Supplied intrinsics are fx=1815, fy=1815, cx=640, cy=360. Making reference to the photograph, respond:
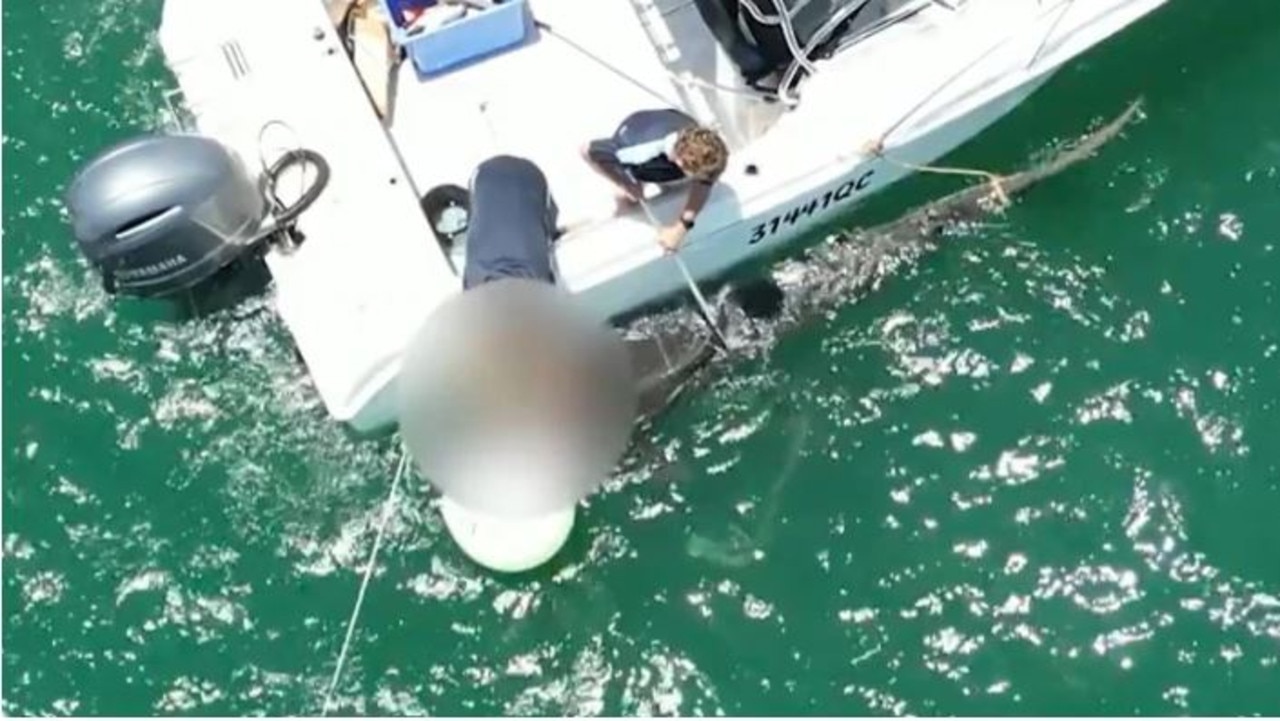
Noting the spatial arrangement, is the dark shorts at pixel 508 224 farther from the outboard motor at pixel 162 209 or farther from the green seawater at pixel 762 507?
the green seawater at pixel 762 507

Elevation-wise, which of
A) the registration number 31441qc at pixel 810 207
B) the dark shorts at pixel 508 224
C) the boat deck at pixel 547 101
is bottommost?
the registration number 31441qc at pixel 810 207

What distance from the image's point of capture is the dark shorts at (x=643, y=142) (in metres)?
6.18

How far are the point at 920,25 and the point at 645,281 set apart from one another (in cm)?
138

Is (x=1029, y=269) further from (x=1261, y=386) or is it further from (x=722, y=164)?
(x=722, y=164)

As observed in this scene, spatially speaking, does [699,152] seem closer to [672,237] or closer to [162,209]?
[672,237]

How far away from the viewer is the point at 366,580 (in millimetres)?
6648

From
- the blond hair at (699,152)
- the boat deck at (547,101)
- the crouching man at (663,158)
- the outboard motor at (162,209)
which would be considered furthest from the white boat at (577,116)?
the blond hair at (699,152)

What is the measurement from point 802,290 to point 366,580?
6.59 ft

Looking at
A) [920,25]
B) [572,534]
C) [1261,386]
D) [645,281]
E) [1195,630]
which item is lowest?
[1195,630]

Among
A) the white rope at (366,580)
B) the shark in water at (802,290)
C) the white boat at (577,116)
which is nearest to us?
the white boat at (577,116)

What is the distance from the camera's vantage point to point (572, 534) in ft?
22.1

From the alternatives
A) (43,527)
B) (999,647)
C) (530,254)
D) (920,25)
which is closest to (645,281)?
(530,254)

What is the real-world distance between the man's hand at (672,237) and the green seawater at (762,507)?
761mm

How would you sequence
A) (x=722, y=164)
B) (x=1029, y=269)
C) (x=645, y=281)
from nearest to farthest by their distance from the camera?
1. (x=722, y=164)
2. (x=645, y=281)
3. (x=1029, y=269)
